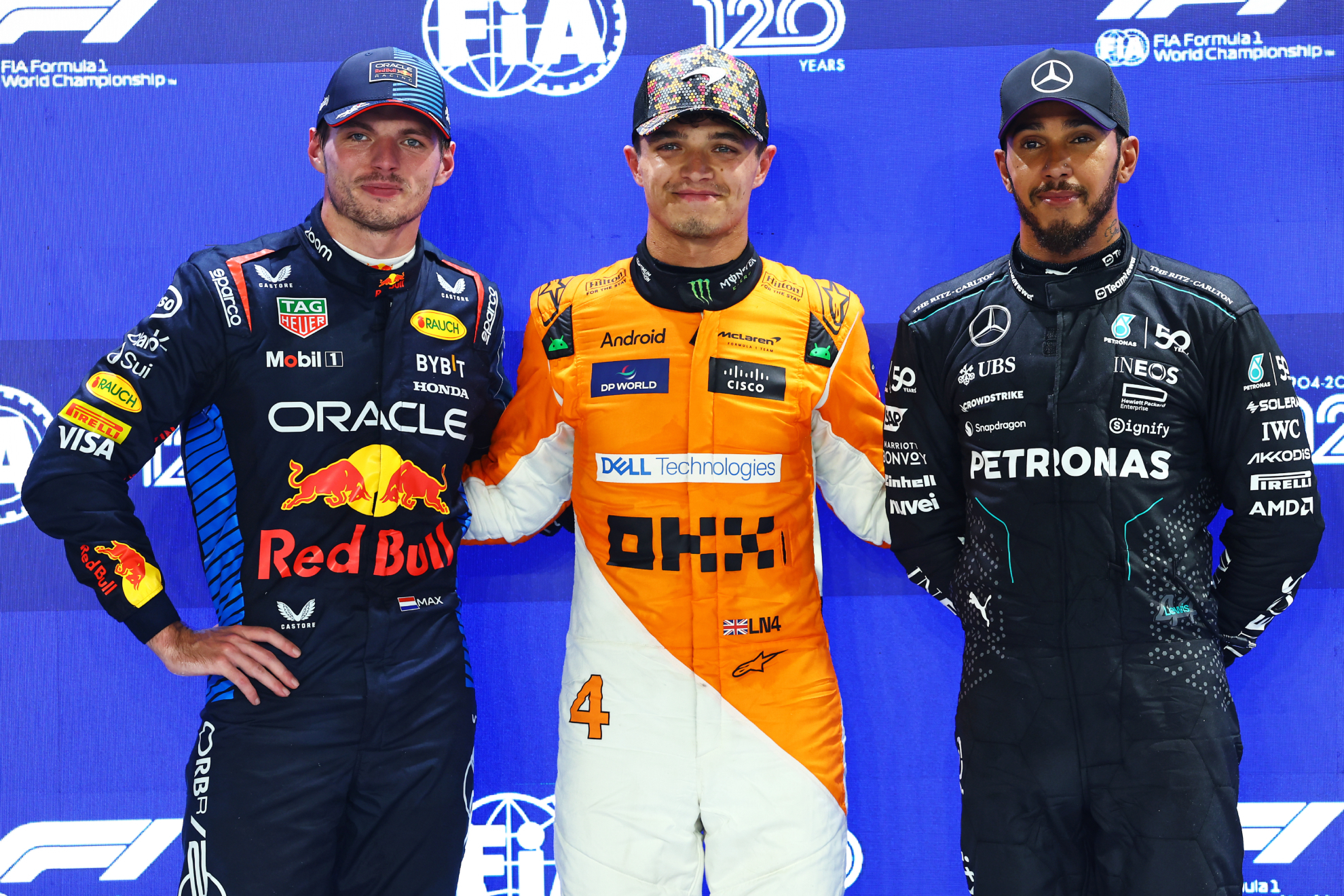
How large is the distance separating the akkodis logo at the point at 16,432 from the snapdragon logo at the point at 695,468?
1.79 metres

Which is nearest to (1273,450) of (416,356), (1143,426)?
(1143,426)

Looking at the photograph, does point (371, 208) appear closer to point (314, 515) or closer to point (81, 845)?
point (314, 515)

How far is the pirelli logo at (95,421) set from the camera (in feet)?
7.30

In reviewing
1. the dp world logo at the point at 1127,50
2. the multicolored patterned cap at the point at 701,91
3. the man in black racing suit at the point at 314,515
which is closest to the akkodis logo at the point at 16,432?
the man in black racing suit at the point at 314,515

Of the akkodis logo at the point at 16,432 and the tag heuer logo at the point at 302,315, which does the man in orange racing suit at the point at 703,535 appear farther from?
the akkodis logo at the point at 16,432

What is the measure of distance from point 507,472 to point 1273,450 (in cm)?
171

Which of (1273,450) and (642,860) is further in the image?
(642,860)

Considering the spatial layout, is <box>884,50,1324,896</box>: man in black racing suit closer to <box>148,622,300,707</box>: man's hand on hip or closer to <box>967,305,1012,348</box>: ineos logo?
<box>967,305,1012,348</box>: ineos logo

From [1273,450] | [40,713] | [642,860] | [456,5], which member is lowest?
[642,860]

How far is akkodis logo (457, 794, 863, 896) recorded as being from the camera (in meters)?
3.00

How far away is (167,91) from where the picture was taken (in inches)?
115

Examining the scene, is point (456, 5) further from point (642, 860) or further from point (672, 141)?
point (642, 860)

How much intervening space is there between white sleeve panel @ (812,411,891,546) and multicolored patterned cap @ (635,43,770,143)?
734 mm

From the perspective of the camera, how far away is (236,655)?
2.31 metres
